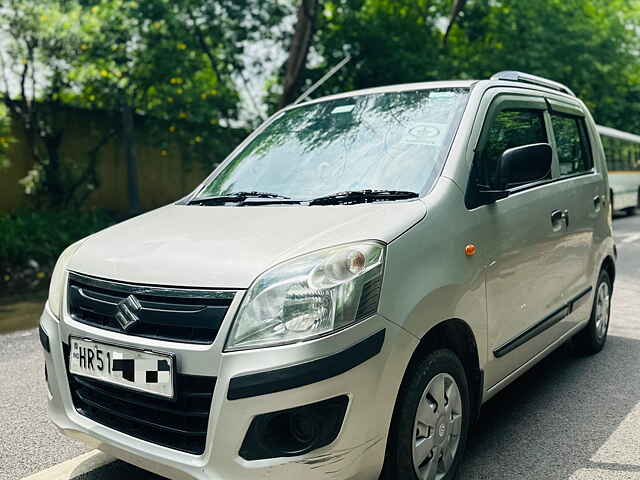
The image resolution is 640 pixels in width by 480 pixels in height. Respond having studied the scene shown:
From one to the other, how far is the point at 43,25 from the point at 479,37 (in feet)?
42.9

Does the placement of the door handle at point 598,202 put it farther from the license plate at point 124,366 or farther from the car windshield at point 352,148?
the license plate at point 124,366

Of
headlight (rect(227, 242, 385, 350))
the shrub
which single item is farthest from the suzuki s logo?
the shrub

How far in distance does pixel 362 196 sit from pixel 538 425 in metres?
1.64

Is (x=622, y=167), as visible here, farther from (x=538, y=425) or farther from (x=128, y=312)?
(x=128, y=312)

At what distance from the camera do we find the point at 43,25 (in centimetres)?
998

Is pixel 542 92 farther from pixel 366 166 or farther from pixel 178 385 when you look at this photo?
pixel 178 385

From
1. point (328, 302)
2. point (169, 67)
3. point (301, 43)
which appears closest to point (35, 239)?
point (169, 67)

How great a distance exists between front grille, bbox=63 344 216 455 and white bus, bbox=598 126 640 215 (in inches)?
650

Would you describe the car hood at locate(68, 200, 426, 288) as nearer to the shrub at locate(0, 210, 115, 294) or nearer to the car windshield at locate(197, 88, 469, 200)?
the car windshield at locate(197, 88, 469, 200)

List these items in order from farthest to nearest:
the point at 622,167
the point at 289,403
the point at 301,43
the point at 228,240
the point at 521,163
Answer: the point at 622,167, the point at 301,43, the point at 521,163, the point at 228,240, the point at 289,403

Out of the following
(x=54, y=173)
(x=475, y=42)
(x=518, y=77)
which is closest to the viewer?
(x=518, y=77)

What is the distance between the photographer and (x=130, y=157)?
1343 centimetres

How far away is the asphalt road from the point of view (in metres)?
2.99

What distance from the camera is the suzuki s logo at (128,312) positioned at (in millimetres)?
2287
